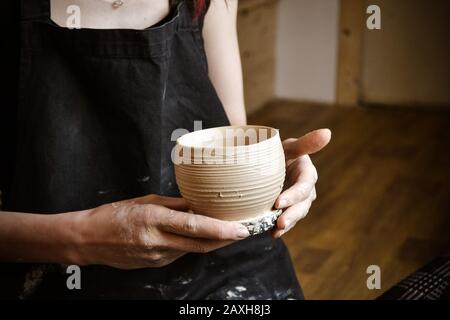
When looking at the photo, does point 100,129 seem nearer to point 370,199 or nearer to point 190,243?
point 190,243

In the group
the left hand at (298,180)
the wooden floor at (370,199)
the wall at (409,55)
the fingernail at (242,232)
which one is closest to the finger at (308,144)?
the left hand at (298,180)

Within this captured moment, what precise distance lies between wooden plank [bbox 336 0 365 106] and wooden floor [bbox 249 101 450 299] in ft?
0.53

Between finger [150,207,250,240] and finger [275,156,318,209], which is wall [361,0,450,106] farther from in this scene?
finger [150,207,250,240]

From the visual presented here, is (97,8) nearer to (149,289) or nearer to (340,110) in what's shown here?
(149,289)

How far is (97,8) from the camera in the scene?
99 cm

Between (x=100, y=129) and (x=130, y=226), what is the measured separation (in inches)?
8.7

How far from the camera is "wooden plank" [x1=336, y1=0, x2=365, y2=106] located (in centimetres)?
394

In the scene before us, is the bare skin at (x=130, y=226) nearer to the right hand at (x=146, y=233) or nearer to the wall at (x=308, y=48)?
the right hand at (x=146, y=233)

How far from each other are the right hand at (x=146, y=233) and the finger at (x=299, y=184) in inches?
3.3

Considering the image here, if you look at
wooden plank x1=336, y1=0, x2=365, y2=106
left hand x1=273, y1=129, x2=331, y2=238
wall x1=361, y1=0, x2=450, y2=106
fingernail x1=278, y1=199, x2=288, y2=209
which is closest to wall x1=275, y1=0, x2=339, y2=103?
wooden plank x1=336, y1=0, x2=365, y2=106

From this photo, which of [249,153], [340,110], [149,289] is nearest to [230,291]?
[149,289]

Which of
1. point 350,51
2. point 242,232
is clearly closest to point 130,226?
point 242,232

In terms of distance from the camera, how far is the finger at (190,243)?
2.62ft

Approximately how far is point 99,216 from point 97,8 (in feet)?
1.12
